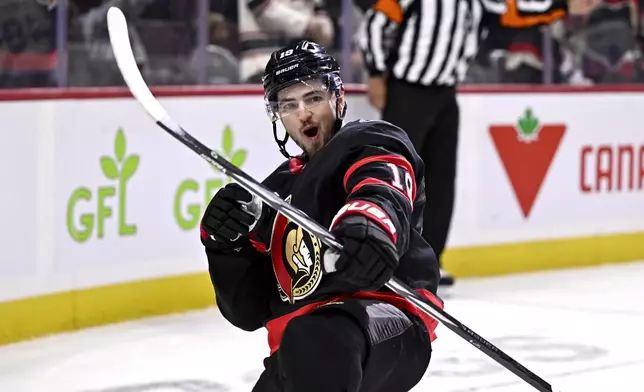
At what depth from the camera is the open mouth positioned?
2020 mm

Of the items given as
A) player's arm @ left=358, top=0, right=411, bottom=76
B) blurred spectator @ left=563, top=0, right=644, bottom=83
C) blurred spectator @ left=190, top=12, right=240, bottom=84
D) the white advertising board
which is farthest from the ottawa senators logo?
blurred spectator @ left=563, top=0, right=644, bottom=83

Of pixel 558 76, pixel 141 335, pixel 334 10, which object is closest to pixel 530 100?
pixel 558 76

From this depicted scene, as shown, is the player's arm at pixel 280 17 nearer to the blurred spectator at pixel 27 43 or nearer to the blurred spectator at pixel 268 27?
the blurred spectator at pixel 268 27

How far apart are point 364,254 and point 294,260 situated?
333 millimetres

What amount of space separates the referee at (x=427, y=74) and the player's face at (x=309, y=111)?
109 inches

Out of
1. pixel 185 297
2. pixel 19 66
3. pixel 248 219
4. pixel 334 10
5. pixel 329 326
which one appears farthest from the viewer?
pixel 334 10

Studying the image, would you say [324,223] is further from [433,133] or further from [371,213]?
[433,133]

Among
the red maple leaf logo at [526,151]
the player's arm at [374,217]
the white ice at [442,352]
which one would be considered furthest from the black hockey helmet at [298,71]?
the red maple leaf logo at [526,151]

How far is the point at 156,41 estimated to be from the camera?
4586 millimetres

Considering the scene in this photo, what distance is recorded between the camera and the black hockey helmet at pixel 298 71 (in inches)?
79.2

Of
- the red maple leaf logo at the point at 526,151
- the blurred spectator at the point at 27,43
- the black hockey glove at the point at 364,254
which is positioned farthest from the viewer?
the red maple leaf logo at the point at 526,151

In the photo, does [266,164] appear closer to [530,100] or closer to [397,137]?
[530,100]

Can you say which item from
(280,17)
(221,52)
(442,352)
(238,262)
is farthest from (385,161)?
(280,17)

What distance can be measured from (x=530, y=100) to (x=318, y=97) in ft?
11.7
